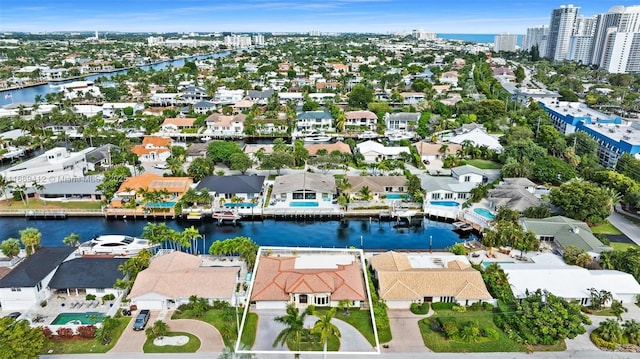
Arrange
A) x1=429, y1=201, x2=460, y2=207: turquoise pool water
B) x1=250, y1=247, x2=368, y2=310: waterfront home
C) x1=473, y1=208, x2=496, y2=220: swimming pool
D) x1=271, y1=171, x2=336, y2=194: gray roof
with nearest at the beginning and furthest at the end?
x1=250, y1=247, x2=368, y2=310: waterfront home → x1=473, y1=208, x2=496, y2=220: swimming pool → x1=429, y1=201, x2=460, y2=207: turquoise pool water → x1=271, y1=171, x2=336, y2=194: gray roof

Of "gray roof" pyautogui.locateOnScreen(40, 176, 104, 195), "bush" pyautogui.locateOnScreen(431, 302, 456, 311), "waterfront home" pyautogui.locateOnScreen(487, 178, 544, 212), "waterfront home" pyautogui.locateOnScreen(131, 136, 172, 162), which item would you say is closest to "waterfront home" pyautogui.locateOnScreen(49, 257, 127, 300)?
"gray roof" pyautogui.locateOnScreen(40, 176, 104, 195)

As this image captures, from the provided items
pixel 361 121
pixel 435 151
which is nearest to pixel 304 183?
pixel 435 151

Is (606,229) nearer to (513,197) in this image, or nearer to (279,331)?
(513,197)

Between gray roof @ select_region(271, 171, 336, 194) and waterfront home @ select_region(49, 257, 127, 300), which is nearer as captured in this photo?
waterfront home @ select_region(49, 257, 127, 300)

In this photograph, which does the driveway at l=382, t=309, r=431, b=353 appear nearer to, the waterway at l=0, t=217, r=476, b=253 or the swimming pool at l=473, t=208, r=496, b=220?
the waterway at l=0, t=217, r=476, b=253

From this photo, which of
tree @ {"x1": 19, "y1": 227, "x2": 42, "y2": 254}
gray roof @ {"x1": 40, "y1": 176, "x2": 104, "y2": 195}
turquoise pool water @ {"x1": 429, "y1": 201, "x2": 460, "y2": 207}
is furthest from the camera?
gray roof @ {"x1": 40, "y1": 176, "x2": 104, "y2": 195}

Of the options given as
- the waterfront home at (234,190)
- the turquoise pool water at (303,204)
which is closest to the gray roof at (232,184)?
the waterfront home at (234,190)

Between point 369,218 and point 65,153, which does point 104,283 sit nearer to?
point 369,218

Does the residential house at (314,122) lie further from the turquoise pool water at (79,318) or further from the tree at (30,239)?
the turquoise pool water at (79,318)
